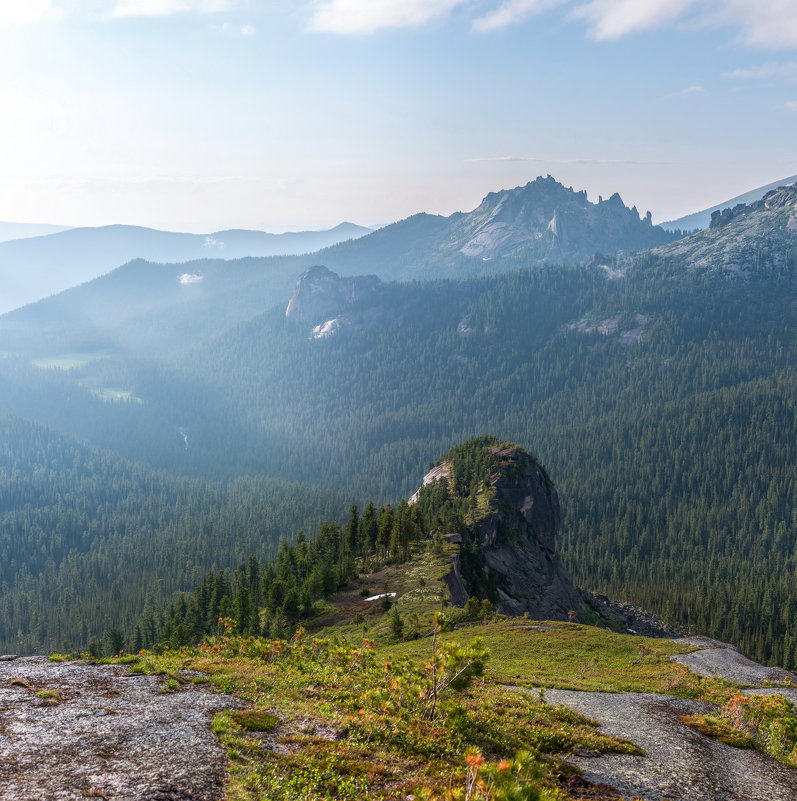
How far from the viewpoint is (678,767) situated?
2838 cm

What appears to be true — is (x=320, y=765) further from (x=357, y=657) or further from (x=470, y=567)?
(x=470, y=567)

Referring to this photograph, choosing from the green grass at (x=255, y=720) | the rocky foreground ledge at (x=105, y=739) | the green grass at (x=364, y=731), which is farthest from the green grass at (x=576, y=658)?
the rocky foreground ledge at (x=105, y=739)

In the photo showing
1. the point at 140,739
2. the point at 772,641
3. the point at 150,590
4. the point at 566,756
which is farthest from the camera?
the point at 150,590

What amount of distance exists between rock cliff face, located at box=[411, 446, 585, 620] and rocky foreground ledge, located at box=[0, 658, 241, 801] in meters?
64.5

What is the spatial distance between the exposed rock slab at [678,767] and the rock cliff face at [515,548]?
2265 inches

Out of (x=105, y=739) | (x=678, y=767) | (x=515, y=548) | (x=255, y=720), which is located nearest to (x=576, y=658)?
(x=678, y=767)

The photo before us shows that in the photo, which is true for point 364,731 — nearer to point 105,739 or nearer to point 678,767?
point 105,739

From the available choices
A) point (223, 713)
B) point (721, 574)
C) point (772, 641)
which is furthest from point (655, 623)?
point (223, 713)

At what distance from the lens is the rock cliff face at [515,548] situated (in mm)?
106688

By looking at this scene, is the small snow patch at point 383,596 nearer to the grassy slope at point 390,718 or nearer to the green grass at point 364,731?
the grassy slope at point 390,718

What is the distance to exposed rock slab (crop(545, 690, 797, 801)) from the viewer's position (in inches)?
1021

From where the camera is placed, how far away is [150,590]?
191 metres

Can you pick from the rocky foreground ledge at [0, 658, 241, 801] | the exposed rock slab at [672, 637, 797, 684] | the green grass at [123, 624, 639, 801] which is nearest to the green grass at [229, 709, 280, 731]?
the green grass at [123, 624, 639, 801]

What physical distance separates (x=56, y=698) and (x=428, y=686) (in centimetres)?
2007
